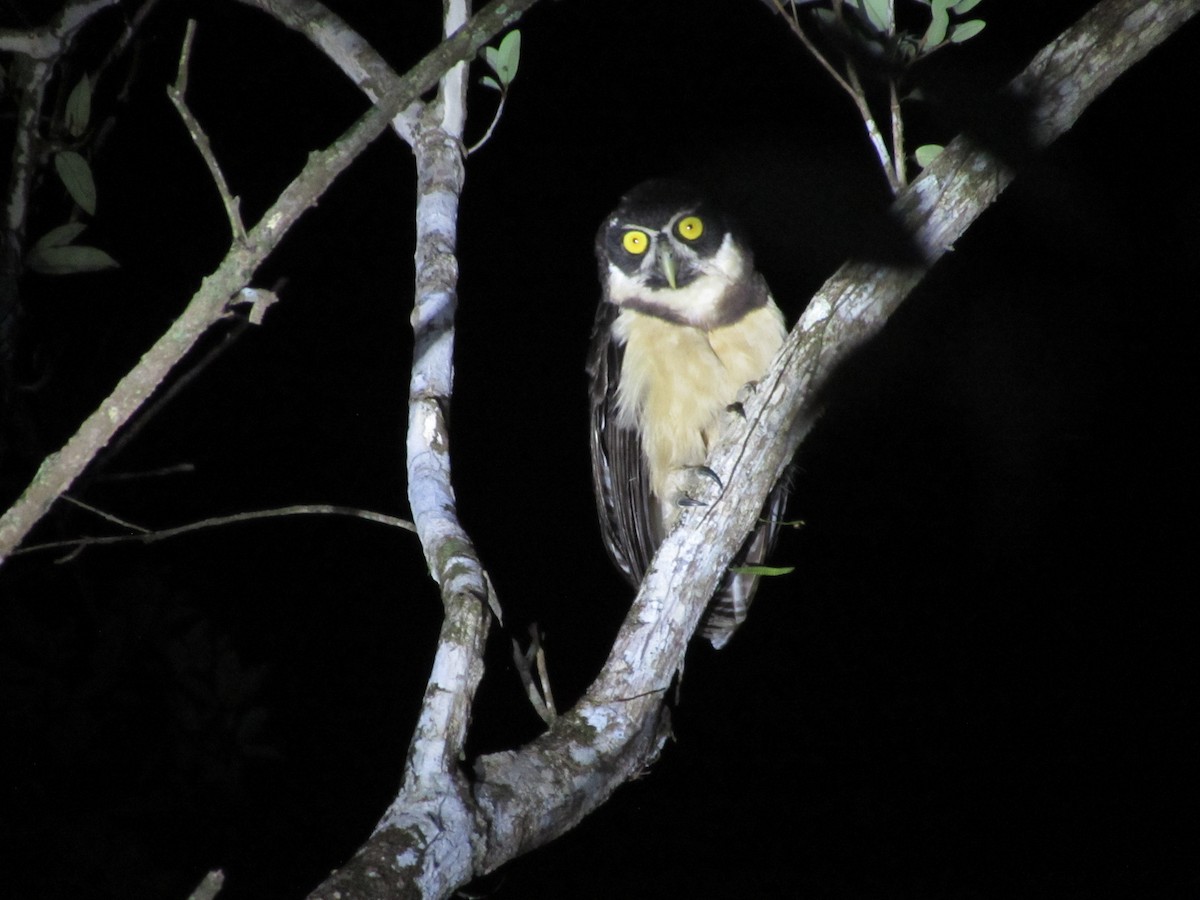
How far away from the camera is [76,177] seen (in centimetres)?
229

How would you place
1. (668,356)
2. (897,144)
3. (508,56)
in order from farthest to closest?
(668,356)
(508,56)
(897,144)

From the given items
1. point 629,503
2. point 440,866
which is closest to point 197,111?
point 629,503

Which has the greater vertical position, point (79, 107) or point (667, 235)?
point (79, 107)

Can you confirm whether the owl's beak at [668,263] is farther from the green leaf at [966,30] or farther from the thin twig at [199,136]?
the thin twig at [199,136]

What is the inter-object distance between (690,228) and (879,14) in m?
1.33

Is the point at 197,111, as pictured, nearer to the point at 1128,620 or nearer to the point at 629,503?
the point at 629,503

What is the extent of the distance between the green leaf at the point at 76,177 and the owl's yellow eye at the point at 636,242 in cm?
185

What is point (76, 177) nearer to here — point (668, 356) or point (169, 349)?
point (169, 349)

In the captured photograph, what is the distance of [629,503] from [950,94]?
1885 mm

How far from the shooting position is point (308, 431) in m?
4.64

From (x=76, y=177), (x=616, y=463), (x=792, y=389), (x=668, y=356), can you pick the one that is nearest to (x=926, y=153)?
(x=792, y=389)

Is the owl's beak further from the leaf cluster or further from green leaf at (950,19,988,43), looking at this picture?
the leaf cluster

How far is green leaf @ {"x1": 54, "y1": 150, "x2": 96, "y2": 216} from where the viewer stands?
2277 millimetres

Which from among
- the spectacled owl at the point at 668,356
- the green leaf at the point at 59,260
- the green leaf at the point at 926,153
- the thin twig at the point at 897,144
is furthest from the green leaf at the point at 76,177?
the green leaf at the point at 926,153
